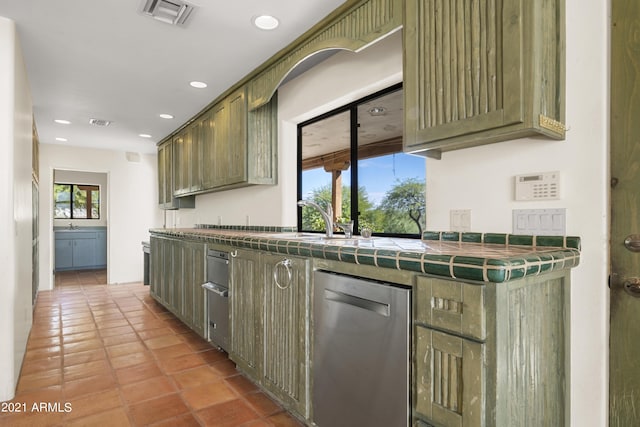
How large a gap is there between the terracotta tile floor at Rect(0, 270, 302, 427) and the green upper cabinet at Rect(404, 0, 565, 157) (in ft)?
5.69

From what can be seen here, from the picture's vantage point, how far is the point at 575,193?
133 cm

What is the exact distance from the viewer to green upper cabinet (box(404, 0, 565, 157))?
1205mm

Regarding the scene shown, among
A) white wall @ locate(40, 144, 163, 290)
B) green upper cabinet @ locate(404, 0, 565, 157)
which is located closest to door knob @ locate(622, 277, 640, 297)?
green upper cabinet @ locate(404, 0, 565, 157)

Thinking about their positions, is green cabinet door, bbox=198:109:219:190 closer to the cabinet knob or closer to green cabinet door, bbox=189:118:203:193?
green cabinet door, bbox=189:118:203:193

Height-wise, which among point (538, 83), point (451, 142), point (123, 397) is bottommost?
point (123, 397)

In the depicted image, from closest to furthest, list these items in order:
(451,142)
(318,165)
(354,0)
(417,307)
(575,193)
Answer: (417,307)
(575,193)
(451,142)
(354,0)
(318,165)

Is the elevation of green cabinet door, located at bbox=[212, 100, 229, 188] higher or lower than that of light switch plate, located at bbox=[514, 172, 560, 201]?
higher

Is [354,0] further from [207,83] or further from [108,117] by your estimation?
[108,117]

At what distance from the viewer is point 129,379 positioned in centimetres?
242

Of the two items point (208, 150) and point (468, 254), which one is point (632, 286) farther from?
point (208, 150)

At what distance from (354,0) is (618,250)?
1.71 meters

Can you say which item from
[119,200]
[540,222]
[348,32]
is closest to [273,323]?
[540,222]

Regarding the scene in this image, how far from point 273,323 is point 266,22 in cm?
189

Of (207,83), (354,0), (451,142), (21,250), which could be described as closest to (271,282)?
(451,142)
